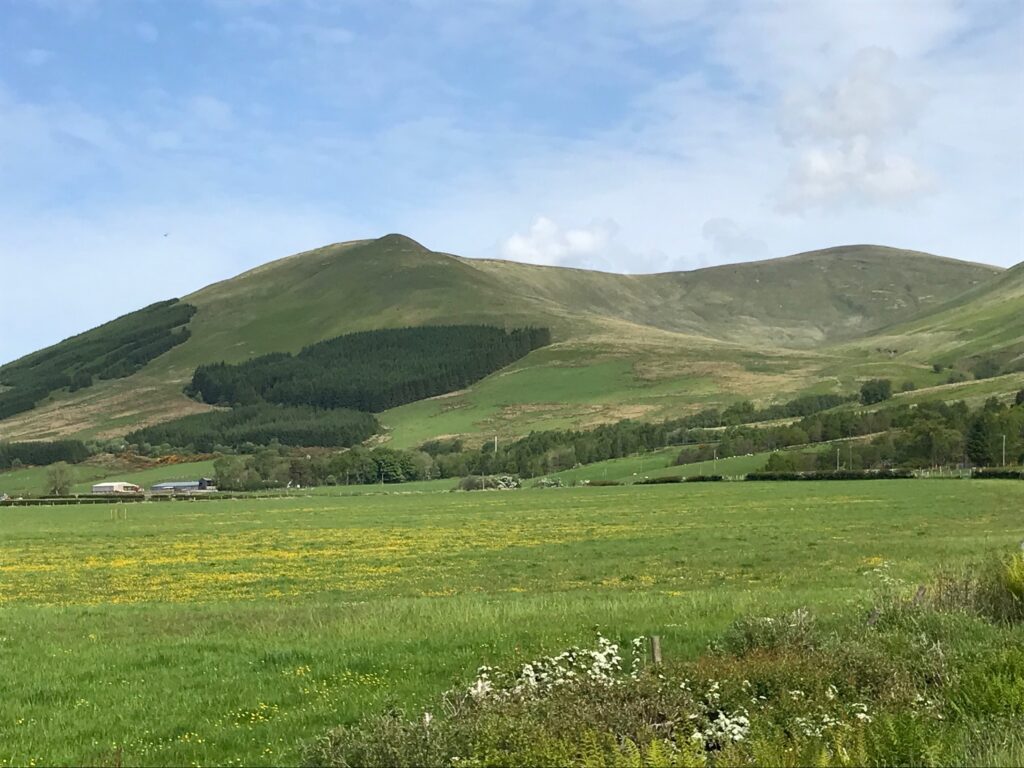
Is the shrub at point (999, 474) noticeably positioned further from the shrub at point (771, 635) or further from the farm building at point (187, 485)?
the farm building at point (187, 485)

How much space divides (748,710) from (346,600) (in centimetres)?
1862

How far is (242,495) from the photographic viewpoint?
149 meters

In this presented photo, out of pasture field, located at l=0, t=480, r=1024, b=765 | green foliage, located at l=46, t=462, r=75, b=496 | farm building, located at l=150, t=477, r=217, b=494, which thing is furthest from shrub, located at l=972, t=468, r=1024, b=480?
green foliage, located at l=46, t=462, r=75, b=496

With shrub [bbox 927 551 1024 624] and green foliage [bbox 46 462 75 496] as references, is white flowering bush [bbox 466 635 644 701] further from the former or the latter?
green foliage [bbox 46 462 75 496]

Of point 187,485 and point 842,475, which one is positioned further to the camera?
point 187,485

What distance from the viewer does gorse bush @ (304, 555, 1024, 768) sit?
7641 mm

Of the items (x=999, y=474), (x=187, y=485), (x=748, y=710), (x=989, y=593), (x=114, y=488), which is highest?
(x=748, y=710)

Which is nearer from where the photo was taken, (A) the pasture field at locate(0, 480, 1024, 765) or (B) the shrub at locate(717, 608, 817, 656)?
(A) the pasture field at locate(0, 480, 1024, 765)

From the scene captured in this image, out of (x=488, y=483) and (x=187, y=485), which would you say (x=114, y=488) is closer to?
(x=187, y=485)

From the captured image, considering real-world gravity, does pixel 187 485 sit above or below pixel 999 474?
above

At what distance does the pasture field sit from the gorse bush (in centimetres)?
167

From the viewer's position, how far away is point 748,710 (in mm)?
9578

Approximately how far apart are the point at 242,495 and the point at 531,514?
87061mm

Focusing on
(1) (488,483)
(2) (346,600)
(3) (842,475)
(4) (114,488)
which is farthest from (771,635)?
(4) (114,488)
